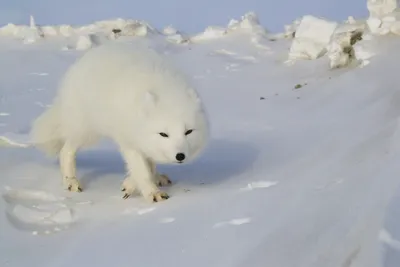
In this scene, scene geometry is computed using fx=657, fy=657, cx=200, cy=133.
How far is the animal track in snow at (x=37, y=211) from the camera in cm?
402

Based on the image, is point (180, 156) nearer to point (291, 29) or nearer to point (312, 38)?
point (312, 38)

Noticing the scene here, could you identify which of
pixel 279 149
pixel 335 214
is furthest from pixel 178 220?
pixel 279 149

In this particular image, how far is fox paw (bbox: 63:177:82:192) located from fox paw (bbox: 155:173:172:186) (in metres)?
0.55

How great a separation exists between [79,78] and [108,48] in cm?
33

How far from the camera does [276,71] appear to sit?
11.6 metres

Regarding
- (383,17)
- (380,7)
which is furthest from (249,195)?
(380,7)

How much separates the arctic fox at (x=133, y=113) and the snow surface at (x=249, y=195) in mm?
214

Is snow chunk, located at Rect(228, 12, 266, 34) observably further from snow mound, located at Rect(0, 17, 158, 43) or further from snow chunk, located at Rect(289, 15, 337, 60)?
snow chunk, located at Rect(289, 15, 337, 60)

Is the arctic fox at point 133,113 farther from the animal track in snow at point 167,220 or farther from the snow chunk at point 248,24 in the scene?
the snow chunk at point 248,24

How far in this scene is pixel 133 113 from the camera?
4.17m

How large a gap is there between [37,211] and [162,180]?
0.95 metres

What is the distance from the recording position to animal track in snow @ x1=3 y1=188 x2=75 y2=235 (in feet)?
13.2

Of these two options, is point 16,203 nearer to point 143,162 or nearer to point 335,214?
point 143,162

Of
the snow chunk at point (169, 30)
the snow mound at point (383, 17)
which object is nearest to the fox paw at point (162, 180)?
the snow mound at point (383, 17)
